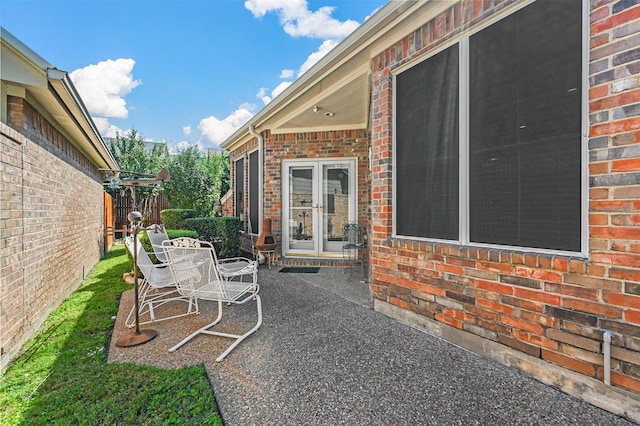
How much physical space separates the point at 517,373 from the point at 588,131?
5.58 feet

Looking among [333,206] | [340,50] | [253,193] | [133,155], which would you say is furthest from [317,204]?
[133,155]

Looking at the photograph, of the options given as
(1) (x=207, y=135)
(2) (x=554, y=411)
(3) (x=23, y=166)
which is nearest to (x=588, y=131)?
(2) (x=554, y=411)

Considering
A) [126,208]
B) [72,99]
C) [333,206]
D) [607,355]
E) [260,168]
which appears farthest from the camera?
[126,208]

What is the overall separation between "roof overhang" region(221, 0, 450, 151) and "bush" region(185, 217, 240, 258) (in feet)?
7.49

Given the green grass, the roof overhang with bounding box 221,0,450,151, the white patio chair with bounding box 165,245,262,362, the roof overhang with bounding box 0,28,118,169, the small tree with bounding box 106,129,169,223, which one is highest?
the small tree with bounding box 106,129,169,223

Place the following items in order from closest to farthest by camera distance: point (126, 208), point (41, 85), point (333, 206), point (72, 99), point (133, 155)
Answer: point (41, 85)
point (72, 99)
point (333, 206)
point (126, 208)
point (133, 155)

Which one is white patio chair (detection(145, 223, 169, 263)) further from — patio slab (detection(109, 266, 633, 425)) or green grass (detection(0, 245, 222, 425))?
green grass (detection(0, 245, 222, 425))

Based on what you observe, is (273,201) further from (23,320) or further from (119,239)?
(119,239)

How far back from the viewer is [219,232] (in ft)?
23.9

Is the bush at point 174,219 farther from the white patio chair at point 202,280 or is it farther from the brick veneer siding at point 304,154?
the white patio chair at point 202,280

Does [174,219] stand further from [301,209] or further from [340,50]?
[340,50]

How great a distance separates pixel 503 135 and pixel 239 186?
7221 millimetres

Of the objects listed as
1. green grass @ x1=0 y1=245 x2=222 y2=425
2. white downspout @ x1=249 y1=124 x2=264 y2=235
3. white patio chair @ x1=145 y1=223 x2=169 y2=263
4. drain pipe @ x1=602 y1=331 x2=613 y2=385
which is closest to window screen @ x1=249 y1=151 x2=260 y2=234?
white downspout @ x1=249 y1=124 x2=264 y2=235

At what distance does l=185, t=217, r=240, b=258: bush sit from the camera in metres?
7.24
